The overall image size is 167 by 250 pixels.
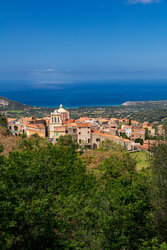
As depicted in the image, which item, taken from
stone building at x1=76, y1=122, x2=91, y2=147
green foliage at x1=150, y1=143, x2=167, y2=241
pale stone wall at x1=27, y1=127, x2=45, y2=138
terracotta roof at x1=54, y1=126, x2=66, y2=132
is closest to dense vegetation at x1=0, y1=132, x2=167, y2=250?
green foliage at x1=150, y1=143, x2=167, y2=241

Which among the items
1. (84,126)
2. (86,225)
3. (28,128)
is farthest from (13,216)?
A: (28,128)

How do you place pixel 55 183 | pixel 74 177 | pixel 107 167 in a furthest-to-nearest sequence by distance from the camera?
pixel 107 167 → pixel 74 177 → pixel 55 183

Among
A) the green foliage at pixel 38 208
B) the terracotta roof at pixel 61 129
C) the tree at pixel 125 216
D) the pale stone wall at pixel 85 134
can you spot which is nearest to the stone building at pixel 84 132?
the pale stone wall at pixel 85 134

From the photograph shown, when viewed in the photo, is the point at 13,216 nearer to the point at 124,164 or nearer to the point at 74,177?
the point at 74,177

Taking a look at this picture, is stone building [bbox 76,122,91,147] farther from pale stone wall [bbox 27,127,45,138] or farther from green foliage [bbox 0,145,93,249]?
green foliage [bbox 0,145,93,249]

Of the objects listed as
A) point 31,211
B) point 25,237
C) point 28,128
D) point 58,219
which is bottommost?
point 25,237

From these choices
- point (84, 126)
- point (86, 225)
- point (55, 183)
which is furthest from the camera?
point (84, 126)

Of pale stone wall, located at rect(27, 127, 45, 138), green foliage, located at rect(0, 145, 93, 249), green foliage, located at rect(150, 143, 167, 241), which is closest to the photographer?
green foliage, located at rect(0, 145, 93, 249)

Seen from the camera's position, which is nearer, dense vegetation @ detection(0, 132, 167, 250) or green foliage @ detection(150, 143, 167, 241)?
dense vegetation @ detection(0, 132, 167, 250)
